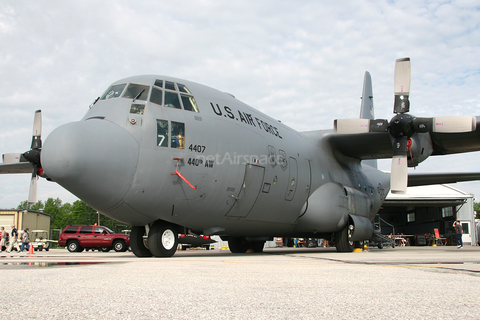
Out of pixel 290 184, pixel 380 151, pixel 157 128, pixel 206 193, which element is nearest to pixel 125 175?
pixel 157 128

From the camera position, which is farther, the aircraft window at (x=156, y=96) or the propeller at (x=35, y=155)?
the propeller at (x=35, y=155)

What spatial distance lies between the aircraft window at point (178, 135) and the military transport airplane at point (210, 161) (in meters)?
0.02

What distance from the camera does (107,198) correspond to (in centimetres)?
799

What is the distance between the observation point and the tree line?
88.2 meters

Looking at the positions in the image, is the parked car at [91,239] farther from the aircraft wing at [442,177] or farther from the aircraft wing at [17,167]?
the aircraft wing at [442,177]

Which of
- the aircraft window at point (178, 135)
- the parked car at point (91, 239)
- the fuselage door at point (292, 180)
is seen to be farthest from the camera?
the parked car at point (91, 239)

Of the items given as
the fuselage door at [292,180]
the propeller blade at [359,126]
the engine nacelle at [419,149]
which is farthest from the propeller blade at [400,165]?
the fuselage door at [292,180]

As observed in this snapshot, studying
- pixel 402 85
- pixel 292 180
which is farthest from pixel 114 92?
pixel 402 85

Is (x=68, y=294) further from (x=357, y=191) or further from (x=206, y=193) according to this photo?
(x=357, y=191)

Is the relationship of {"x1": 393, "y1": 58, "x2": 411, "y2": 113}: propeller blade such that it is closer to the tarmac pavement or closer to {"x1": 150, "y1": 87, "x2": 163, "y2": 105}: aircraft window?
{"x1": 150, "y1": 87, "x2": 163, "y2": 105}: aircraft window

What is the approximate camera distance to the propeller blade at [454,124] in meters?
11.9

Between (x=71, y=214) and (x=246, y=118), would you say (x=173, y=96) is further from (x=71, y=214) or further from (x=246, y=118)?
(x=71, y=214)

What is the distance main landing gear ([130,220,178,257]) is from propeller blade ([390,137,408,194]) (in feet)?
23.7

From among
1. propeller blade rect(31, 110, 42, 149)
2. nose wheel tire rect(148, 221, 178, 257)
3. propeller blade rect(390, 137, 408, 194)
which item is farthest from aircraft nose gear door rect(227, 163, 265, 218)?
propeller blade rect(31, 110, 42, 149)
